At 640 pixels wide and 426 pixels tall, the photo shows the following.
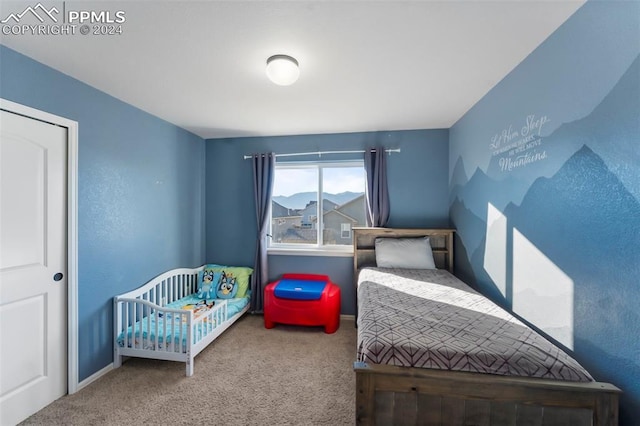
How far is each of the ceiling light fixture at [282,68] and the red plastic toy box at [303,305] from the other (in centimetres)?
216

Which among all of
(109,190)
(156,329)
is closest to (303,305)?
(156,329)

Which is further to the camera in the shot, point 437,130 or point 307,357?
point 437,130

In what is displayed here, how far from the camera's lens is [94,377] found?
82.4 inches

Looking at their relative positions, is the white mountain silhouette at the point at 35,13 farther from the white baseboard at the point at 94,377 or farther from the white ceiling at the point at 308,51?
the white baseboard at the point at 94,377

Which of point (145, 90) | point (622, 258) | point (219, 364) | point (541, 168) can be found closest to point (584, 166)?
point (541, 168)

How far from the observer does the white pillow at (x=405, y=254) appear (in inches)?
113

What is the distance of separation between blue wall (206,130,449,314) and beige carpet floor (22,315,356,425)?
106 centimetres

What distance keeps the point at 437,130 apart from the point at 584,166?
2126 mm

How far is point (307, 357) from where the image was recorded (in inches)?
94.8

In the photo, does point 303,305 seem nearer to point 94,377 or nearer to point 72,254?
point 94,377

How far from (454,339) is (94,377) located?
2794 mm

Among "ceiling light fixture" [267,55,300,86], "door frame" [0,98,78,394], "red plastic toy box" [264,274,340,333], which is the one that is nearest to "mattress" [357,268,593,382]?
"red plastic toy box" [264,274,340,333]

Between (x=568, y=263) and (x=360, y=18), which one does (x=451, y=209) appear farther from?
(x=360, y=18)

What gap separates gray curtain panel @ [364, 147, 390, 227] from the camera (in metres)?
3.22
